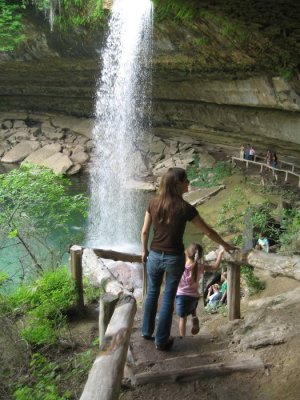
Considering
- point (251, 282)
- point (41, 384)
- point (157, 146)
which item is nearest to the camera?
point (41, 384)

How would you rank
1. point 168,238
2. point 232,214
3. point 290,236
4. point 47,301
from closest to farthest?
point 168,238
point 47,301
point 290,236
point 232,214

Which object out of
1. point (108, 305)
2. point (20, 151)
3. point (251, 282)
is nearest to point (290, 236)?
point (251, 282)

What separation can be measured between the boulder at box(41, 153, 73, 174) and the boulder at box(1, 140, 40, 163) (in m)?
1.64

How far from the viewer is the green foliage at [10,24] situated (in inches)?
501

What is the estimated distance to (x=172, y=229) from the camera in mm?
3316

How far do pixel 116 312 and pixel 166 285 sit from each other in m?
0.61

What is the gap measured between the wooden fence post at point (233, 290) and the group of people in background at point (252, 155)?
36.3ft

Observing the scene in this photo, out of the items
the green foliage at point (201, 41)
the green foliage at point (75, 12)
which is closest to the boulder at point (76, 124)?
the green foliage at point (75, 12)

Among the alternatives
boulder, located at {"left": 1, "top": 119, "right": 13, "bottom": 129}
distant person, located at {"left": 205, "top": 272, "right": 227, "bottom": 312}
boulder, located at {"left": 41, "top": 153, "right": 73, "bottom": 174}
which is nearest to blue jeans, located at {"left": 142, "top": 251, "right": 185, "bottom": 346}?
distant person, located at {"left": 205, "top": 272, "right": 227, "bottom": 312}

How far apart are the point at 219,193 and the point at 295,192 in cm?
271

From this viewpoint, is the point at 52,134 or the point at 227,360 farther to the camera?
the point at 52,134

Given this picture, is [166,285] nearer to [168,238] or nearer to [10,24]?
[168,238]

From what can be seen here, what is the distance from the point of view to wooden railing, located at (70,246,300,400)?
2.17 m

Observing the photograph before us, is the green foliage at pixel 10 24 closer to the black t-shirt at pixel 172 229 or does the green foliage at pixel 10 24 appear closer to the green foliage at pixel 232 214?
the green foliage at pixel 232 214
